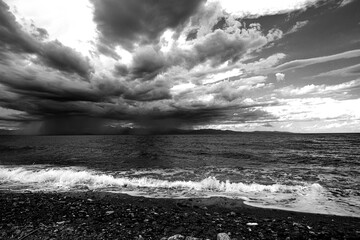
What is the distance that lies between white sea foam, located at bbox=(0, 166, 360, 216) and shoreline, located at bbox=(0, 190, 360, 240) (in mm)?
1362

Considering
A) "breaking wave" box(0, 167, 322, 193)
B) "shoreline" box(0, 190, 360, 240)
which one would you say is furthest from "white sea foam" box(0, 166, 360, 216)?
"shoreline" box(0, 190, 360, 240)

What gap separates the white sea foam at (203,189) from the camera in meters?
10.9

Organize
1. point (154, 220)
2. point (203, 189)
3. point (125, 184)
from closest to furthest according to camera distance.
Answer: point (154, 220)
point (203, 189)
point (125, 184)

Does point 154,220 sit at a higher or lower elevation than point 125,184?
higher

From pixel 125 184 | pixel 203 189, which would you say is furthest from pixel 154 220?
pixel 125 184

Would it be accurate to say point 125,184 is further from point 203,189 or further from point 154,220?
point 154,220

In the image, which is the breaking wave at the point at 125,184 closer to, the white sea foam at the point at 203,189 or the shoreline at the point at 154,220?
the white sea foam at the point at 203,189

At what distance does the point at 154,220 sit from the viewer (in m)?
7.99

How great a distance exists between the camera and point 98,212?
888 cm

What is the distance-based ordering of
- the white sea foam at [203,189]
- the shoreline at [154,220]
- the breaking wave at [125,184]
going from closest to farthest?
the shoreline at [154,220]
the white sea foam at [203,189]
the breaking wave at [125,184]

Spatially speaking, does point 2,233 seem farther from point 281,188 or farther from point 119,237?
point 281,188

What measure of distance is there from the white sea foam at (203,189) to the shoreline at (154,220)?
53.6 inches

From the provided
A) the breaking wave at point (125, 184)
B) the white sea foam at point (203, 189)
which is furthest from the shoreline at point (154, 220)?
the breaking wave at point (125, 184)

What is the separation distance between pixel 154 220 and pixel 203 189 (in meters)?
6.94
